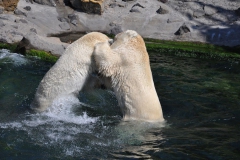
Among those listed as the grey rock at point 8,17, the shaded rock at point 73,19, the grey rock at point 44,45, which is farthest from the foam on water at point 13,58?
the shaded rock at point 73,19

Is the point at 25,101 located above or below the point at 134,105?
below

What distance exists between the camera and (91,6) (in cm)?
1900

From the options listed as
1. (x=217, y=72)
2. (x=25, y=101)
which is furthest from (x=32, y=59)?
(x=217, y=72)

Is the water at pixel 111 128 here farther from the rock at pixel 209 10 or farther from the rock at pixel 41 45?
the rock at pixel 209 10

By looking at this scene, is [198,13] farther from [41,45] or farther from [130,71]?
[130,71]

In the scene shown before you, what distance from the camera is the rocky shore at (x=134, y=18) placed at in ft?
54.9

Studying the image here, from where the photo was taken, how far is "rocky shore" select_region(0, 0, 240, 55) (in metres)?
16.7

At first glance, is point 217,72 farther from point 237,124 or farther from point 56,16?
point 56,16

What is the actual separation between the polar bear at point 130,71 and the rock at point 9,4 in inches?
479

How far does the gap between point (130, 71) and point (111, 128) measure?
975mm

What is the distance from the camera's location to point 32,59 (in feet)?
39.6

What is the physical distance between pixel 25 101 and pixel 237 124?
3.81 metres

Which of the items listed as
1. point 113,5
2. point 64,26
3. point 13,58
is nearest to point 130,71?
point 13,58

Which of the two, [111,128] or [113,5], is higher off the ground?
[113,5]
